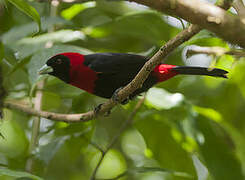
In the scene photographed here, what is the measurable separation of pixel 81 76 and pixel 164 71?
2.75ft

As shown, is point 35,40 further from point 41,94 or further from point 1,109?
point 1,109

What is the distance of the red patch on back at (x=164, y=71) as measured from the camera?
11.5 ft

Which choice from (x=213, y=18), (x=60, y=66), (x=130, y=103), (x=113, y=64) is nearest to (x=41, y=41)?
(x=60, y=66)

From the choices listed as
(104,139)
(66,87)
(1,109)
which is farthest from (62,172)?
(1,109)

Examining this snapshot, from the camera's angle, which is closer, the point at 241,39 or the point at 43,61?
the point at 241,39

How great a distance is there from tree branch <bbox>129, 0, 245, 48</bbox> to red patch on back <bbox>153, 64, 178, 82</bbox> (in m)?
2.44

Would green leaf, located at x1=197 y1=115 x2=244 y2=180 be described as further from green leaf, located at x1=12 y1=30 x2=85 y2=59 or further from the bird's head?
the bird's head

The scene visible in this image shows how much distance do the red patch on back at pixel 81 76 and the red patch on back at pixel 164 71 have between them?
640 mm

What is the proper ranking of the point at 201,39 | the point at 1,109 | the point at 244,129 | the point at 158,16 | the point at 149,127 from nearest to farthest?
1. the point at 201,39
2. the point at 1,109
3. the point at 149,127
4. the point at 158,16
5. the point at 244,129

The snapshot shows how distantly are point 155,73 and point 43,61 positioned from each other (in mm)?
1102

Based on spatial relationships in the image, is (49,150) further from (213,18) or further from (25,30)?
(213,18)

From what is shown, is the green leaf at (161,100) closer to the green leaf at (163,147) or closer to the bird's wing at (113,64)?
the green leaf at (163,147)

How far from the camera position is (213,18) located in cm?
102

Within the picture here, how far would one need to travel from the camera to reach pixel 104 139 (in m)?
5.12
